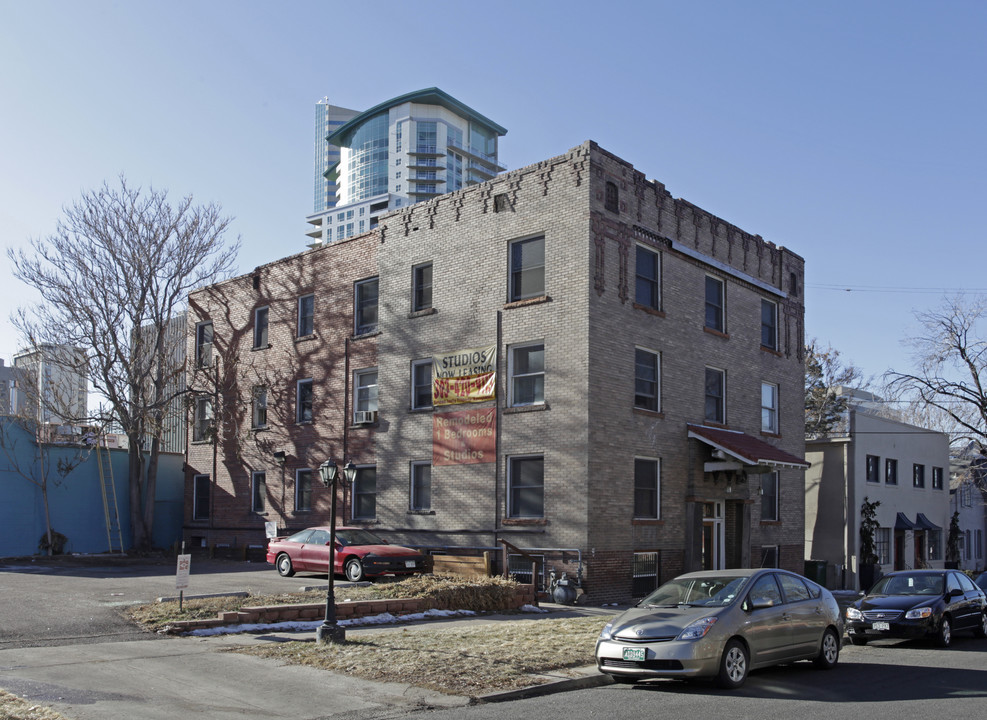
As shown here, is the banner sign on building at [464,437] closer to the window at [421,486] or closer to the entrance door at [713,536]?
the window at [421,486]

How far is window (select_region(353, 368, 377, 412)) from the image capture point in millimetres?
27547

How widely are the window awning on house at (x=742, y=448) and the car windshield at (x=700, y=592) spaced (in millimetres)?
11677

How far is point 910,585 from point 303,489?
18738 mm

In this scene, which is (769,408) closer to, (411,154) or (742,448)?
(742,448)

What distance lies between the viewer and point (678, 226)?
999 inches

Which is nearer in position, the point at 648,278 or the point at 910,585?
the point at 910,585

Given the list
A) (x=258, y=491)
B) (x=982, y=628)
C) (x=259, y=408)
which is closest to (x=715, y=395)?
(x=982, y=628)

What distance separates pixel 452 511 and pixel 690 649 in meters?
14.0

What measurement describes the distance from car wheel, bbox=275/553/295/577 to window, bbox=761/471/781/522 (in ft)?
46.5

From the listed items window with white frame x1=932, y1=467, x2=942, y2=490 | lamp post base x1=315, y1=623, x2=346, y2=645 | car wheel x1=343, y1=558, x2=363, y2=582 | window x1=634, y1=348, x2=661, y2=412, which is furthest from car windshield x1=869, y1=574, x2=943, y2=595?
window with white frame x1=932, y1=467, x2=942, y2=490

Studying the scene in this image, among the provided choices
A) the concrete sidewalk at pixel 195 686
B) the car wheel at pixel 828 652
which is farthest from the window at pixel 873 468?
the concrete sidewalk at pixel 195 686

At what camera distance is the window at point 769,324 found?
29.3 meters

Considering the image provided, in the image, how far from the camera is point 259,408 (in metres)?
31.7

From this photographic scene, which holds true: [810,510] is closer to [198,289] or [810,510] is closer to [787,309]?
[787,309]
